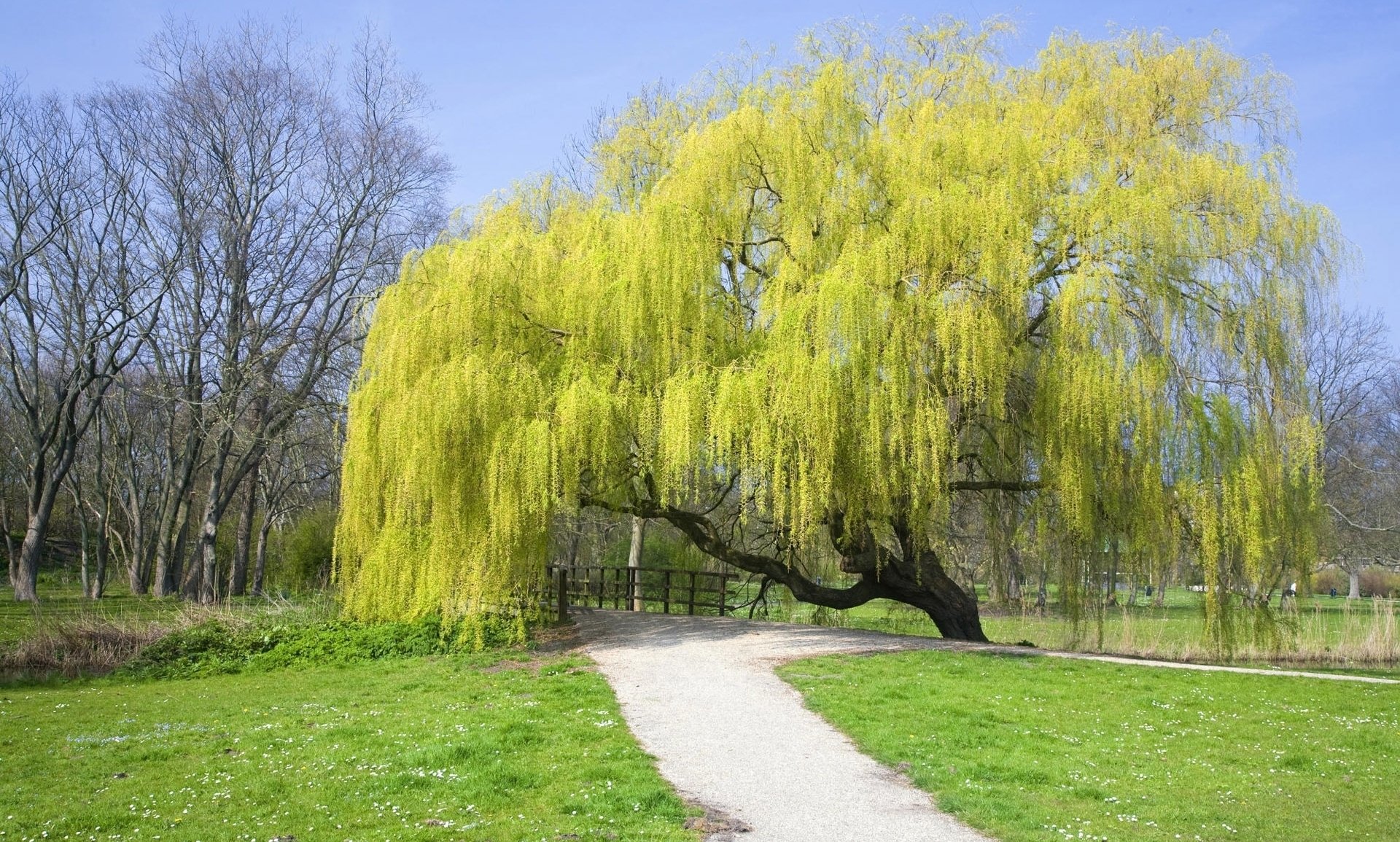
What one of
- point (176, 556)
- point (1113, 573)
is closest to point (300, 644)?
point (1113, 573)

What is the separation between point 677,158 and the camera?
49.3 ft

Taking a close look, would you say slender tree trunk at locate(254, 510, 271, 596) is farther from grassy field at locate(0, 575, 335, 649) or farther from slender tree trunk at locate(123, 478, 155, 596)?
slender tree trunk at locate(123, 478, 155, 596)

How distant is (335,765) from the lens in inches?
271

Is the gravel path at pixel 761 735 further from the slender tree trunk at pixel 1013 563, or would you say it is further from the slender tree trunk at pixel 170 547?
the slender tree trunk at pixel 170 547

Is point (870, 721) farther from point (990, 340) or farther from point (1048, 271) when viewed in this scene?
point (1048, 271)

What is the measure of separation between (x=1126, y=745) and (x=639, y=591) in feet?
58.6

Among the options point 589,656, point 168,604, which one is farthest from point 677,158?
point 168,604

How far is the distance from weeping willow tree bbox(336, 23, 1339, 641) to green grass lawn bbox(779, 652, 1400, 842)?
2256 millimetres

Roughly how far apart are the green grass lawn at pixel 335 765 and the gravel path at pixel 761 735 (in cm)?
38

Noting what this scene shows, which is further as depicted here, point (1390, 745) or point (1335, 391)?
point (1335, 391)

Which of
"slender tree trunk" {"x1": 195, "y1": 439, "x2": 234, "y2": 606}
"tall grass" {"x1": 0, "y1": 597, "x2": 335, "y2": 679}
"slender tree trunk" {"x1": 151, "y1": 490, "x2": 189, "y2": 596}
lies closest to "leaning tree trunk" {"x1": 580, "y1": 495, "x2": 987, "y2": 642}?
"tall grass" {"x1": 0, "y1": 597, "x2": 335, "y2": 679}

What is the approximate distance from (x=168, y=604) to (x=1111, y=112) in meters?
21.4

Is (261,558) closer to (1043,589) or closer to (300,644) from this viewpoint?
(300,644)

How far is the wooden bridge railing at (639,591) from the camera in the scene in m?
17.4
